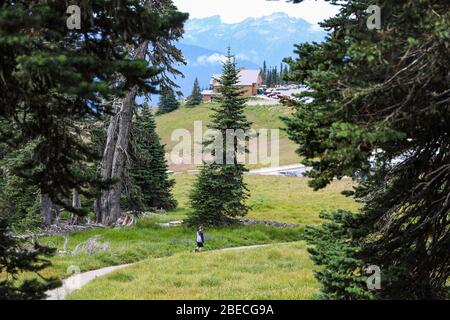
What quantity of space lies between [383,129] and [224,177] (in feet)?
66.1

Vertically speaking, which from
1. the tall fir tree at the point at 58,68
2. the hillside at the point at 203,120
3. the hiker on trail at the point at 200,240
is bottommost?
the hiker on trail at the point at 200,240

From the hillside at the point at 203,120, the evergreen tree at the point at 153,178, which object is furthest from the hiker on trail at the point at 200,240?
the hillside at the point at 203,120

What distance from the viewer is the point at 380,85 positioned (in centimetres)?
587

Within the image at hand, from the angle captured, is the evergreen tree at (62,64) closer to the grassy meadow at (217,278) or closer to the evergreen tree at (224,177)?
the grassy meadow at (217,278)

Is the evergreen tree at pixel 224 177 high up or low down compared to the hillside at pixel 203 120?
down

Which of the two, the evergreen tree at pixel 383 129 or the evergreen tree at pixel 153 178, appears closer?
the evergreen tree at pixel 383 129

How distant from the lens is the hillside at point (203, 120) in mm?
87350

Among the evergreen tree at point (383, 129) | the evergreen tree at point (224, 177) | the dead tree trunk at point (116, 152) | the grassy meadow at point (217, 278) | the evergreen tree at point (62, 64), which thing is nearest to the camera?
the evergreen tree at point (62, 64)

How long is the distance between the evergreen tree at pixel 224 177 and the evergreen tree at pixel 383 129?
15.9 meters

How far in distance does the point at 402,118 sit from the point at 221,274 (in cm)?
981

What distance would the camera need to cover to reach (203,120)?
107 metres

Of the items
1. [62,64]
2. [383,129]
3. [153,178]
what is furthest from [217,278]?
[153,178]

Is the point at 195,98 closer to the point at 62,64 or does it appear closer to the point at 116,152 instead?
the point at 116,152
